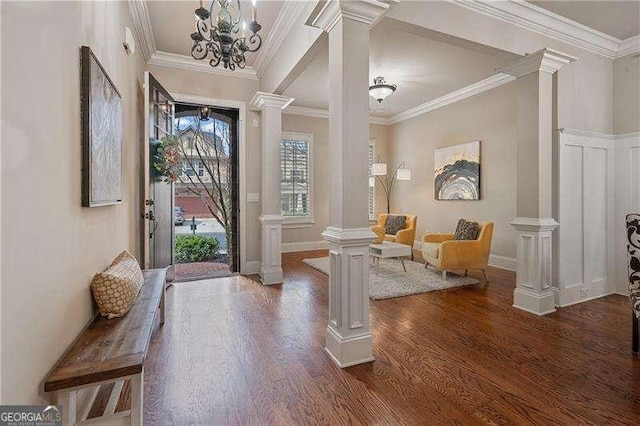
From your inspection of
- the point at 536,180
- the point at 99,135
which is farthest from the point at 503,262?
the point at 99,135

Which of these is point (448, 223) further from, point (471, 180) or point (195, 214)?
point (195, 214)

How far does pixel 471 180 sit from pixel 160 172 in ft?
15.7

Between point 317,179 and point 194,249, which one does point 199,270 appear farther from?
point 317,179

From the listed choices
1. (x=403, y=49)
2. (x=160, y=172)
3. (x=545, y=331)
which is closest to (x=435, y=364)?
(x=545, y=331)

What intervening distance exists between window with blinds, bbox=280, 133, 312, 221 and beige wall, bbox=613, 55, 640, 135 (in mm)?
4772

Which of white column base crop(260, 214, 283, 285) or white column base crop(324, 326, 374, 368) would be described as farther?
white column base crop(260, 214, 283, 285)

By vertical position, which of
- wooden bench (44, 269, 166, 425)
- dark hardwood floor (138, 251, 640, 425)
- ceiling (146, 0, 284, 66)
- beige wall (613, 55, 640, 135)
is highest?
ceiling (146, 0, 284, 66)

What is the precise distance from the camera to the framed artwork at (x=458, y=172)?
17.4 feet

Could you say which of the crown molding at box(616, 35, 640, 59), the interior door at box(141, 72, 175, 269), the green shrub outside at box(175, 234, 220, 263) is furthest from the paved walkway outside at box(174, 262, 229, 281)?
the crown molding at box(616, 35, 640, 59)

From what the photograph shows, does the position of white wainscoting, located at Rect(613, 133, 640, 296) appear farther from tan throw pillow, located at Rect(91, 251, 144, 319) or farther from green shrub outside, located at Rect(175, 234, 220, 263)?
green shrub outside, located at Rect(175, 234, 220, 263)

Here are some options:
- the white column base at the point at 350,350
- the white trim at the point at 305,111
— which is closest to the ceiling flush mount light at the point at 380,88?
the white trim at the point at 305,111

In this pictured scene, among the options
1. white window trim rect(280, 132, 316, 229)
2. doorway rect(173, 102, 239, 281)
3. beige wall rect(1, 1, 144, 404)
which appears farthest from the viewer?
white window trim rect(280, 132, 316, 229)

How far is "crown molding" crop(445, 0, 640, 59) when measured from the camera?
276cm

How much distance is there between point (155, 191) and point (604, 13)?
16.3ft
